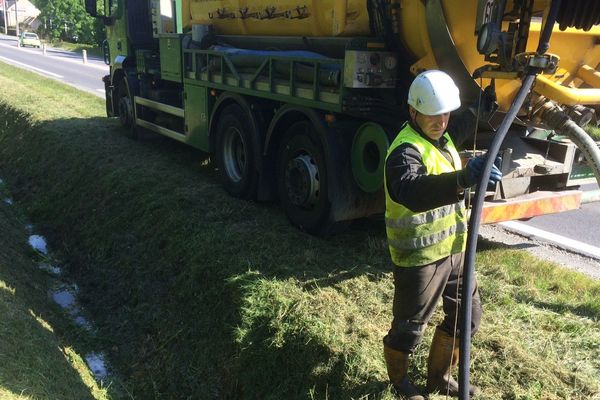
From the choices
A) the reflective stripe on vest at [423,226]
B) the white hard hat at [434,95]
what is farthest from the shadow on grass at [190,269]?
the white hard hat at [434,95]

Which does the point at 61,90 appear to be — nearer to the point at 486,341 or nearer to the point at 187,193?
the point at 187,193

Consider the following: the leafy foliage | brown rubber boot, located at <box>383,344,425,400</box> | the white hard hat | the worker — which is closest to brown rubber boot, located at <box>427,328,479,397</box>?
the worker

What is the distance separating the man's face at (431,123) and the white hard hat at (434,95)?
53mm

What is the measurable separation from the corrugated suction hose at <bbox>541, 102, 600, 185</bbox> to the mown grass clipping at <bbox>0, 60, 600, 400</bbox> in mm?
1132

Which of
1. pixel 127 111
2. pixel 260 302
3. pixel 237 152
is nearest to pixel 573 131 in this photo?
pixel 260 302

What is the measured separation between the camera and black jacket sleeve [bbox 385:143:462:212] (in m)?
2.46

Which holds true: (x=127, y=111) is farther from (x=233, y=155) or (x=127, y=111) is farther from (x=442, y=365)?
(x=442, y=365)

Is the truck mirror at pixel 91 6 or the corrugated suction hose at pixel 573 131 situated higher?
the truck mirror at pixel 91 6

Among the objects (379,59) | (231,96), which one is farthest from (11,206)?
(379,59)

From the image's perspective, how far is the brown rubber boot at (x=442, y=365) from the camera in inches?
123

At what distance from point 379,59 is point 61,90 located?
539 inches

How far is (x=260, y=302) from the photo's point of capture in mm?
4184

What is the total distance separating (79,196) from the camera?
7.60 metres

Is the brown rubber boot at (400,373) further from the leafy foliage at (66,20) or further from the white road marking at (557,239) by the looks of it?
the leafy foliage at (66,20)
